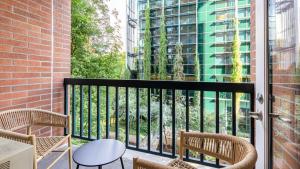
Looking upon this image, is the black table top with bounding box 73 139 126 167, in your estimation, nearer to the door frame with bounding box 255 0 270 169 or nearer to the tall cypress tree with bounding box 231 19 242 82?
the door frame with bounding box 255 0 270 169

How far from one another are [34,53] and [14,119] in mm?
848

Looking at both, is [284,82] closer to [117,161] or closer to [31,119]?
[117,161]

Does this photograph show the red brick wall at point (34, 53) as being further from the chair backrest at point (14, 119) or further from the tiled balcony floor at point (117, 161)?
the tiled balcony floor at point (117, 161)

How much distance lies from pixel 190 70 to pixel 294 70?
5.66 m

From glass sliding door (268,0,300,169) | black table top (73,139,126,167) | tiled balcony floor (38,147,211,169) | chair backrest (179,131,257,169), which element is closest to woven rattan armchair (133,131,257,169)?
chair backrest (179,131,257,169)

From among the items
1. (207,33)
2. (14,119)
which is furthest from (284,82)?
(207,33)

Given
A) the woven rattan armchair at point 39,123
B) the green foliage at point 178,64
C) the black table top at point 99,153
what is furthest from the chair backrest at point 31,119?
the green foliage at point 178,64

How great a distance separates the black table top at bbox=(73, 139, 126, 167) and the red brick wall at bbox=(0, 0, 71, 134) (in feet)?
3.36

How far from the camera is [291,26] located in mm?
1036

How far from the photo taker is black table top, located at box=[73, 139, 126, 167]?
5.06 feet

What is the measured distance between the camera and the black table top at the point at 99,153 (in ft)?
5.06

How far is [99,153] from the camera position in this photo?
1688 millimetres

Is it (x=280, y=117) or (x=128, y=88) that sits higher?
(x=128, y=88)

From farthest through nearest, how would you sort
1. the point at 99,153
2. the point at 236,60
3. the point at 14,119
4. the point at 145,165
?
the point at 236,60, the point at 14,119, the point at 99,153, the point at 145,165
